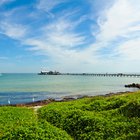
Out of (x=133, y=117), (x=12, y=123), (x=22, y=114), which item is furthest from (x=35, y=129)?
(x=22, y=114)

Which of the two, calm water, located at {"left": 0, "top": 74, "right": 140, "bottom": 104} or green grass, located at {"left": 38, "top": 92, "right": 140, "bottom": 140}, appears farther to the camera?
calm water, located at {"left": 0, "top": 74, "right": 140, "bottom": 104}

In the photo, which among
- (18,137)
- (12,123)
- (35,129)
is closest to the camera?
(18,137)

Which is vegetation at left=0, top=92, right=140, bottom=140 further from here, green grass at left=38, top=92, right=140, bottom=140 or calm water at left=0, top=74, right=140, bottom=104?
calm water at left=0, top=74, right=140, bottom=104

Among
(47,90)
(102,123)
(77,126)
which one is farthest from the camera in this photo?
(47,90)

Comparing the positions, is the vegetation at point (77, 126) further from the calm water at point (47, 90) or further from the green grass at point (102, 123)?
the calm water at point (47, 90)

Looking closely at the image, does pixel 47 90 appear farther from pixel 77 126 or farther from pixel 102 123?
pixel 102 123

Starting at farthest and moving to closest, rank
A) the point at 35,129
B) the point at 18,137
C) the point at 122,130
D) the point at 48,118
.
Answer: the point at 48,118 → the point at 122,130 → the point at 35,129 → the point at 18,137

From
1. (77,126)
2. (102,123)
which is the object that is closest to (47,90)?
(77,126)

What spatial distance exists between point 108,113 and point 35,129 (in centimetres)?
688

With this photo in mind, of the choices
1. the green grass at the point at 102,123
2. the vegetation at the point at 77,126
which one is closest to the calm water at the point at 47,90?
the vegetation at the point at 77,126

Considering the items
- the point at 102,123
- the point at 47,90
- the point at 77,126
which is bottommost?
the point at 47,90

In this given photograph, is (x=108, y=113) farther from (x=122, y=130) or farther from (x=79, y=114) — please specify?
(x=122, y=130)

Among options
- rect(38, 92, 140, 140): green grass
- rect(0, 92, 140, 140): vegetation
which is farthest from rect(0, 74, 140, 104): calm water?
rect(38, 92, 140, 140): green grass

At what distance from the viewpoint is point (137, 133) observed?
16109mm
